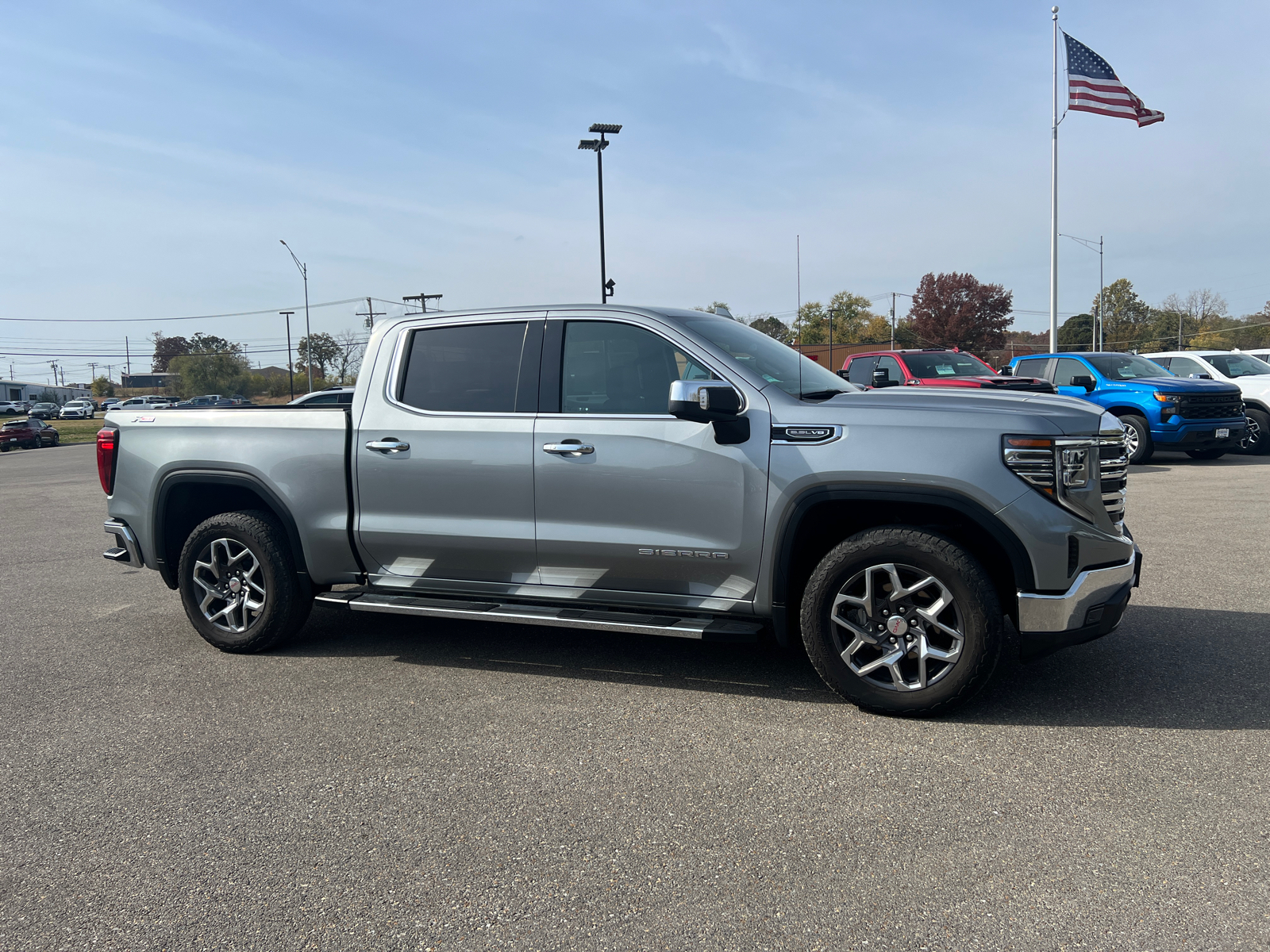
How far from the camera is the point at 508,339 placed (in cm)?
493

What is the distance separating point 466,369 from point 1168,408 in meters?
12.7

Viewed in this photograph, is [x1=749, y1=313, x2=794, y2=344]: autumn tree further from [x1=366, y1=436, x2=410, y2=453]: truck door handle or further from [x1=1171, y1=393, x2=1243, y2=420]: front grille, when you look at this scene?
[x1=1171, y1=393, x2=1243, y2=420]: front grille

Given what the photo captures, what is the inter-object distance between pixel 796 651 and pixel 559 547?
1.57 meters

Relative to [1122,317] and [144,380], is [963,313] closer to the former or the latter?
[1122,317]

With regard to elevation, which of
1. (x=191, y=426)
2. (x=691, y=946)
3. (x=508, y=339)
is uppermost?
(x=508, y=339)

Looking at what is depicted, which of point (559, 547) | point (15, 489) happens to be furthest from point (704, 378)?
point (15, 489)

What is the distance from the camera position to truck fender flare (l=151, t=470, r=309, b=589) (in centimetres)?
524

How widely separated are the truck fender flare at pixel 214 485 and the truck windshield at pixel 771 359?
2559 mm

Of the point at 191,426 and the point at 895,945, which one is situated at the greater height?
the point at 191,426

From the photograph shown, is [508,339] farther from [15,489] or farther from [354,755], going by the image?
[15,489]

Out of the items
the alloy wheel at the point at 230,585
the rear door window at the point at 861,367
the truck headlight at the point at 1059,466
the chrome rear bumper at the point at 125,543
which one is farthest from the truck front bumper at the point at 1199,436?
the chrome rear bumper at the point at 125,543

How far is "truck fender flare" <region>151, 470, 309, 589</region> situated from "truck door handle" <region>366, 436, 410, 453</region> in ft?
2.26

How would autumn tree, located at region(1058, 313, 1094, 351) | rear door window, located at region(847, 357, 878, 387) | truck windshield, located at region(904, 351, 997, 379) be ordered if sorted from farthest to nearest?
autumn tree, located at region(1058, 313, 1094, 351), rear door window, located at region(847, 357, 878, 387), truck windshield, located at region(904, 351, 997, 379)

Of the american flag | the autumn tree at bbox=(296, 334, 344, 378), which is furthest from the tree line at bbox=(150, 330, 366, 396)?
the american flag
